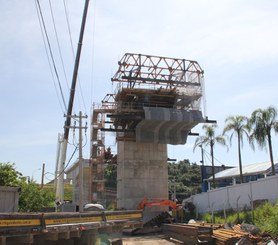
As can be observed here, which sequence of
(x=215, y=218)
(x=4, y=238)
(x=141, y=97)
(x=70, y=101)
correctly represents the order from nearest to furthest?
1. (x=4, y=238)
2. (x=70, y=101)
3. (x=215, y=218)
4. (x=141, y=97)

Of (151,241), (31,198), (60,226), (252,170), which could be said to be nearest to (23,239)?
(60,226)

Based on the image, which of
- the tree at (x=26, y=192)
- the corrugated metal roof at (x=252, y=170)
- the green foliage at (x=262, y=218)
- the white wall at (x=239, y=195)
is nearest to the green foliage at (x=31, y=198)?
the tree at (x=26, y=192)

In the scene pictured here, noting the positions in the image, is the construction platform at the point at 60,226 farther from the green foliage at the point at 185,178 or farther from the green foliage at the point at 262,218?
the green foliage at the point at 185,178

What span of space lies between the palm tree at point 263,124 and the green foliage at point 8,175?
24.0m

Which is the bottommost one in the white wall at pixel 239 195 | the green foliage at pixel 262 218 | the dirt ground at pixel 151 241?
the dirt ground at pixel 151 241

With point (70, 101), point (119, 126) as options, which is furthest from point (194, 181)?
point (70, 101)

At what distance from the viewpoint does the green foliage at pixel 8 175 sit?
27.2 metres

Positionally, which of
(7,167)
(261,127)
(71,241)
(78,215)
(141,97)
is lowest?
(71,241)

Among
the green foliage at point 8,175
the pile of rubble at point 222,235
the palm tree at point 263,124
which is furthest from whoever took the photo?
the palm tree at point 263,124

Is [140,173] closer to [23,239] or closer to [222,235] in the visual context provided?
[222,235]

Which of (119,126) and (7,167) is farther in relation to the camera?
(119,126)

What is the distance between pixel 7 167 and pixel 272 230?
19301 millimetres

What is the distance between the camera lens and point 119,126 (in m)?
44.8

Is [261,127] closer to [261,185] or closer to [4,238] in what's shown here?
[261,185]
